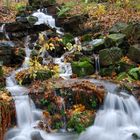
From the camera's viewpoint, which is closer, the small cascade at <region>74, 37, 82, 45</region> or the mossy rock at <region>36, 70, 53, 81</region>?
the mossy rock at <region>36, 70, 53, 81</region>

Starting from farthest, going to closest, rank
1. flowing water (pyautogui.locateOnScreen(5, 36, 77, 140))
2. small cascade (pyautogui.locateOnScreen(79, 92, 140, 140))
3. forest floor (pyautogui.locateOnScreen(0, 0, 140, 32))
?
1. forest floor (pyautogui.locateOnScreen(0, 0, 140, 32))
2. small cascade (pyautogui.locateOnScreen(79, 92, 140, 140))
3. flowing water (pyautogui.locateOnScreen(5, 36, 77, 140))

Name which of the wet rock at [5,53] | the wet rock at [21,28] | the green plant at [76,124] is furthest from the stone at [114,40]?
the green plant at [76,124]

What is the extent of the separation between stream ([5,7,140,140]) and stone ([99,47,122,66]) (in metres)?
1.71

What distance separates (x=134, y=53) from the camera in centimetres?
1333

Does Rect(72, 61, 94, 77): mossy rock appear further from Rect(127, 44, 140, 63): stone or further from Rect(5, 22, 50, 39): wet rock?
Rect(5, 22, 50, 39): wet rock

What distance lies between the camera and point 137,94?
1112 centimetres

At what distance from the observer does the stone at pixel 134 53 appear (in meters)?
13.2

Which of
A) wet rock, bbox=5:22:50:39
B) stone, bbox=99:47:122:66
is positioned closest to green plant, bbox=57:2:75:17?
wet rock, bbox=5:22:50:39

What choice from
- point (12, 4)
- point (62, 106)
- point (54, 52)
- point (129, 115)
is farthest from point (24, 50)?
point (12, 4)

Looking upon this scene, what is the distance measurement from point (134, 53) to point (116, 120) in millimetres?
3765

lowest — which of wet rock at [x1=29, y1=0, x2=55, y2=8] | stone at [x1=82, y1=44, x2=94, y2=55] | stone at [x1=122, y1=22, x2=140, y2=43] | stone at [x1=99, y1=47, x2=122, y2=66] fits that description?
stone at [x1=99, y1=47, x2=122, y2=66]

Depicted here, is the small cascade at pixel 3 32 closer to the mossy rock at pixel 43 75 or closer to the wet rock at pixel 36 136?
the mossy rock at pixel 43 75

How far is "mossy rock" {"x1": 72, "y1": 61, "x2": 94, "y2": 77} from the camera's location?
12.9 metres

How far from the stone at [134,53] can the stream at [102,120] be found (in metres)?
2.13
